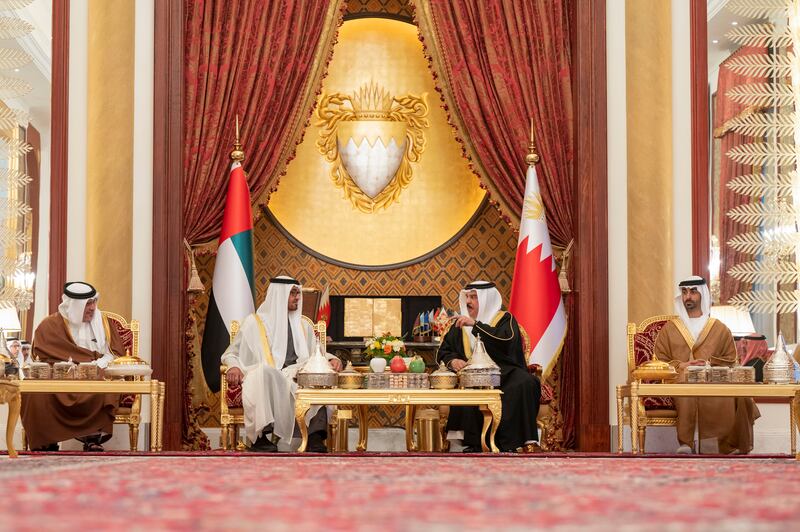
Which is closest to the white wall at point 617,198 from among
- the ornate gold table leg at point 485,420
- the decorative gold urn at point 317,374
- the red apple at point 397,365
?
the ornate gold table leg at point 485,420

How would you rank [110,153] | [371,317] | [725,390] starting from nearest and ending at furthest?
1. [725,390]
2. [110,153]
3. [371,317]

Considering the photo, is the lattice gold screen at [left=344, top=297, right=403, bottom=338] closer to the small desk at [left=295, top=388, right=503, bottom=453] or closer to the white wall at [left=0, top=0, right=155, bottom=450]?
the white wall at [left=0, top=0, right=155, bottom=450]

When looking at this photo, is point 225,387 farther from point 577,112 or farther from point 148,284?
point 577,112

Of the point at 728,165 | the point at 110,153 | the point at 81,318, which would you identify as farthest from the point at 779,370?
the point at 110,153

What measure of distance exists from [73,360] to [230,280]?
1.35m

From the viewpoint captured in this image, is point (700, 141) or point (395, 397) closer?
point (395, 397)

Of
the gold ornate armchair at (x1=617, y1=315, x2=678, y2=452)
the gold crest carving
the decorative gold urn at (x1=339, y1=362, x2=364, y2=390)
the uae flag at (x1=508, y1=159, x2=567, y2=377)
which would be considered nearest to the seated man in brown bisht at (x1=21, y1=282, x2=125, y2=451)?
the decorative gold urn at (x1=339, y1=362, x2=364, y2=390)

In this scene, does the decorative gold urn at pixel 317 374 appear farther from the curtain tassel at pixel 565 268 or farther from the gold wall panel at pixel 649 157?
the gold wall panel at pixel 649 157

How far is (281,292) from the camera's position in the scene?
821 centimetres

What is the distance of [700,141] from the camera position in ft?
29.2

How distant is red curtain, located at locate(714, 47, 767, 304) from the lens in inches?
351

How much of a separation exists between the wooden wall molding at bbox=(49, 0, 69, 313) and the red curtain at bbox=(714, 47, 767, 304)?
16.5 feet

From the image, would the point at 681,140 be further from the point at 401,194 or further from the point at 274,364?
the point at 274,364

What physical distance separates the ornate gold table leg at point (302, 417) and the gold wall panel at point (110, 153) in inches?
83.0
